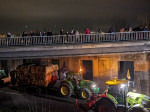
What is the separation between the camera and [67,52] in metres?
14.9

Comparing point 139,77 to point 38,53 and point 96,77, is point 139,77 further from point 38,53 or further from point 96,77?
point 38,53

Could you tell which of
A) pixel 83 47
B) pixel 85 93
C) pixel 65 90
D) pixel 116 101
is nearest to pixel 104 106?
pixel 116 101

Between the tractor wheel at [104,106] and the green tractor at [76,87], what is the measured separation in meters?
2.93

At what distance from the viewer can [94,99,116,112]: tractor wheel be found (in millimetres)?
9133

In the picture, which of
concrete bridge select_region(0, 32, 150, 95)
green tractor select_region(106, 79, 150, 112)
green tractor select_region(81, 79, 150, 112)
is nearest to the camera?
green tractor select_region(106, 79, 150, 112)

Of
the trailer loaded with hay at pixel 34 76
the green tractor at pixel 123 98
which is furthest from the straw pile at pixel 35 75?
the green tractor at pixel 123 98

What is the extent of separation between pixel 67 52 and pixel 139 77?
7976 mm

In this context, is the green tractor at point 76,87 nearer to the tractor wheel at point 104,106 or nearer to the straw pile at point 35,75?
the straw pile at point 35,75

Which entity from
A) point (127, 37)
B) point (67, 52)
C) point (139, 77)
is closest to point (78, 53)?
point (67, 52)

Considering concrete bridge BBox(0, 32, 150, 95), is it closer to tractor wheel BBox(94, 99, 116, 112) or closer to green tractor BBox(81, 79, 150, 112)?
green tractor BBox(81, 79, 150, 112)

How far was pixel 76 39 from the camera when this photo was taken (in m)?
14.7

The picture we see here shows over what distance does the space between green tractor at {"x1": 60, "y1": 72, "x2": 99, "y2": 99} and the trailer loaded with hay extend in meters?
1.99

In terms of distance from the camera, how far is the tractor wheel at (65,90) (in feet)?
42.4

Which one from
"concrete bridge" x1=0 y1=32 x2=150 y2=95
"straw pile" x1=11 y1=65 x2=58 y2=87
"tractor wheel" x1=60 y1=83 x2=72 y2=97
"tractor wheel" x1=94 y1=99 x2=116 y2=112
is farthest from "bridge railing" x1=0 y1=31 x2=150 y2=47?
"tractor wheel" x1=94 y1=99 x2=116 y2=112
